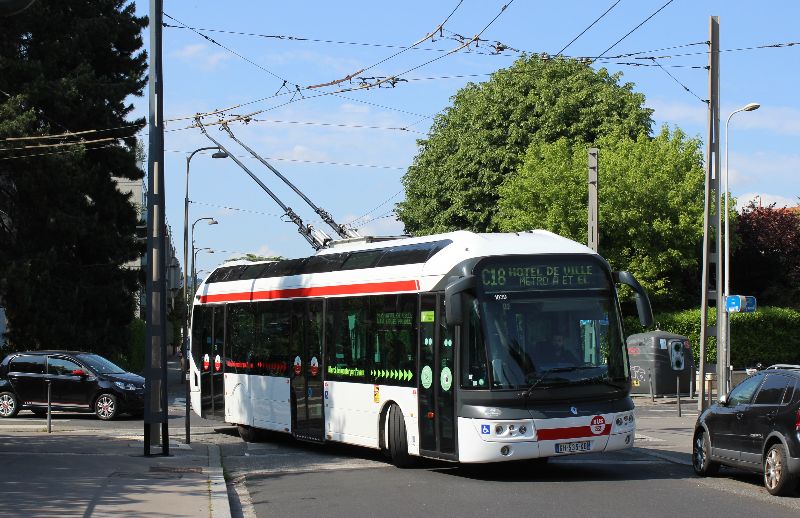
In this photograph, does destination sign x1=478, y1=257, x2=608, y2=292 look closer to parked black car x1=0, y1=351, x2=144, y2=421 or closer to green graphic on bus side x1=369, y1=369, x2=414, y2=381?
green graphic on bus side x1=369, y1=369, x2=414, y2=381

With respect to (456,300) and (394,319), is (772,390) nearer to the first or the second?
(456,300)

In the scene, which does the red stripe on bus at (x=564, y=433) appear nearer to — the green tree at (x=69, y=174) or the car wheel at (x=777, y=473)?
the car wheel at (x=777, y=473)

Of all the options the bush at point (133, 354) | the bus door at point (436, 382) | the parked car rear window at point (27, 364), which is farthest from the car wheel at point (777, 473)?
the bush at point (133, 354)

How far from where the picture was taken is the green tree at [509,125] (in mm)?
52156

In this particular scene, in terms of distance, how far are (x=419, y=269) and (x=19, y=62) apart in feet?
78.5

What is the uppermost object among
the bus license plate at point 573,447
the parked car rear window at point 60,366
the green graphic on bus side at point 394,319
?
the green graphic on bus side at point 394,319

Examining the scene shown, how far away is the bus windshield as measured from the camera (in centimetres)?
1447

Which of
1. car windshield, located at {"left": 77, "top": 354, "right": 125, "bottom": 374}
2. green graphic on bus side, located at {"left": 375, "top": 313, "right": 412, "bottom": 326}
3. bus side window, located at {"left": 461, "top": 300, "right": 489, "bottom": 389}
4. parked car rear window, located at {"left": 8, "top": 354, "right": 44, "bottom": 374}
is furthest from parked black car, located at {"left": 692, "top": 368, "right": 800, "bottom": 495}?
parked car rear window, located at {"left": 8, "top": 354, "right": 44, "bottom": 374}

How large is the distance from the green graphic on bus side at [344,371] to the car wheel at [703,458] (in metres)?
4.70

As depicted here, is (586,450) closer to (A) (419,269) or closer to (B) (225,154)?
(A) (419,269)

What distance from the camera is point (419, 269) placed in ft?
53.1

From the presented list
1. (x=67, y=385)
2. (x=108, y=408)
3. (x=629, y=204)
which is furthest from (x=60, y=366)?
(x=629, y=204)

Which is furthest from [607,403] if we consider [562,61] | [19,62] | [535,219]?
[562,61]

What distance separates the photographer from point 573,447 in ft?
47.6
